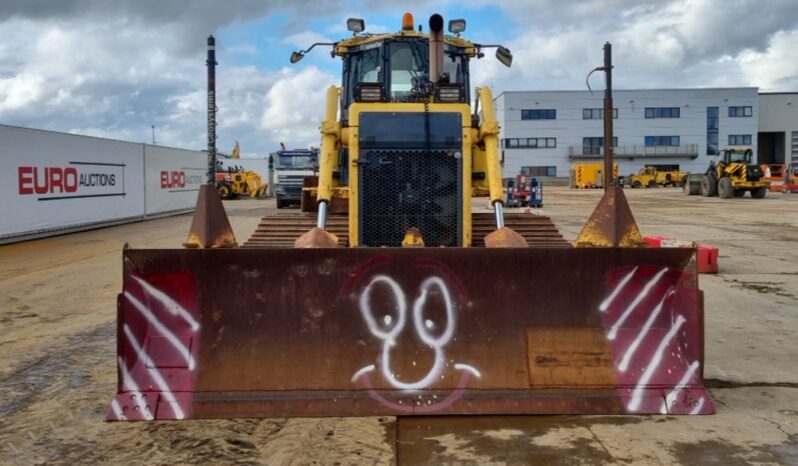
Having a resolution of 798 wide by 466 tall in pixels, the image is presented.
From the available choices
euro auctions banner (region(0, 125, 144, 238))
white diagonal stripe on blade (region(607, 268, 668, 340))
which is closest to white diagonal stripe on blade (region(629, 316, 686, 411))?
white diagonal stripe on blade (region(607, 268, 668, 340))

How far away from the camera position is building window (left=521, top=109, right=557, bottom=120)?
77062mm

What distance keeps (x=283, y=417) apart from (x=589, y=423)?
1891 millimetres

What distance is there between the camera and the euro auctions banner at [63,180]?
15.8m

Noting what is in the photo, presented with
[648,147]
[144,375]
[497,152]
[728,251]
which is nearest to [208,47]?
[497,152]

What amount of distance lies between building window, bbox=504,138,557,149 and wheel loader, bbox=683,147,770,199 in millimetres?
36073

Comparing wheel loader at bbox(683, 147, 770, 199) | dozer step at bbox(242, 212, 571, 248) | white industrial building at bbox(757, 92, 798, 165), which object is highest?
white industrial building at bbox(757, 92, 798, 165)

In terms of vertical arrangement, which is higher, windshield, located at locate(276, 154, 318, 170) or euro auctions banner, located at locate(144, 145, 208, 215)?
windshield, located at locate(276, 154, 318, 170)

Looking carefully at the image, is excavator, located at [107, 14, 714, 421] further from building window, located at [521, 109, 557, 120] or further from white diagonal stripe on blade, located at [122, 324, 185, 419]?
building window, located at [521, 109, 557, 120]

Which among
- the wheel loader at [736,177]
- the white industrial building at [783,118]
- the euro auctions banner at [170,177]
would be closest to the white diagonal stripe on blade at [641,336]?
the euro auctions banner at [170,177]

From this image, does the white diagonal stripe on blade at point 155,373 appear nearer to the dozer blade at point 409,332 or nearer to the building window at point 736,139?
the dozer blade at point 409,332

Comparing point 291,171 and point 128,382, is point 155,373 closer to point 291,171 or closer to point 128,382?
point 128,382

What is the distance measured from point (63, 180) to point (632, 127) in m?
69.2

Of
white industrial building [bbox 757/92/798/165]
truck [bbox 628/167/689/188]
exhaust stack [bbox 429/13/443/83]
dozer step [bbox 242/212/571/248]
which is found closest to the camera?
exhaust stack [bbox 429/13/443/83]

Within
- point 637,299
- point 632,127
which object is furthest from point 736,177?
point 632,127
